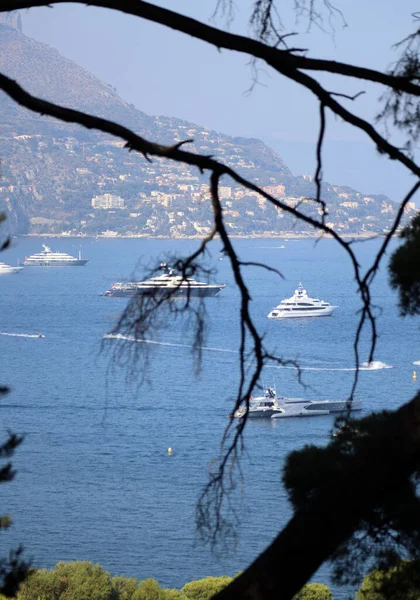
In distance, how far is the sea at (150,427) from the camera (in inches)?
596

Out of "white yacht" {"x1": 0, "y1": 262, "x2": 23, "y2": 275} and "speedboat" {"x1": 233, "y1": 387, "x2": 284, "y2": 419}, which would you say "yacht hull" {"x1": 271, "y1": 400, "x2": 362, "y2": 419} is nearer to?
"speedboat" {"x1": 233, "y1": 387, "x2": 284, "y2": 419}

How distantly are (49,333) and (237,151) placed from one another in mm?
76298

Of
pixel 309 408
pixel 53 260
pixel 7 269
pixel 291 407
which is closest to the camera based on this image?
pixel 291 407

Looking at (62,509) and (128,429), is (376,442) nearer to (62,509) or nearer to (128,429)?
(62,509)

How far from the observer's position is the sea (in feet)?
49.7

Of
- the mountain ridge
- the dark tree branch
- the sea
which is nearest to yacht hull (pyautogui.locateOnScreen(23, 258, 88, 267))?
the mountain ridge

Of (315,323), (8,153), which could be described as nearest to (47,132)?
(8,153)

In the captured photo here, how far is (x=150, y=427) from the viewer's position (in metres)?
23.4

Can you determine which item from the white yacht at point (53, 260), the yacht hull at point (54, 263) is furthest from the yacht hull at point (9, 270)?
the yacht hull at point (54, 263)

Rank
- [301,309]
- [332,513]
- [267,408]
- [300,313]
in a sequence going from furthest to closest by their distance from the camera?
[301,309], [300,313], [267,408], [332,513]

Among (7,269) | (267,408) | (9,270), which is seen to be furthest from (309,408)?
(9,270)

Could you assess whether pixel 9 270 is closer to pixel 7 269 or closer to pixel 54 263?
pixel 7 269

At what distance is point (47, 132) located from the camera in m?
119

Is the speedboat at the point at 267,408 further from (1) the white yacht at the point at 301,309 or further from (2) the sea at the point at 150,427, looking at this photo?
(1) the white yacht at the point at 301,309
